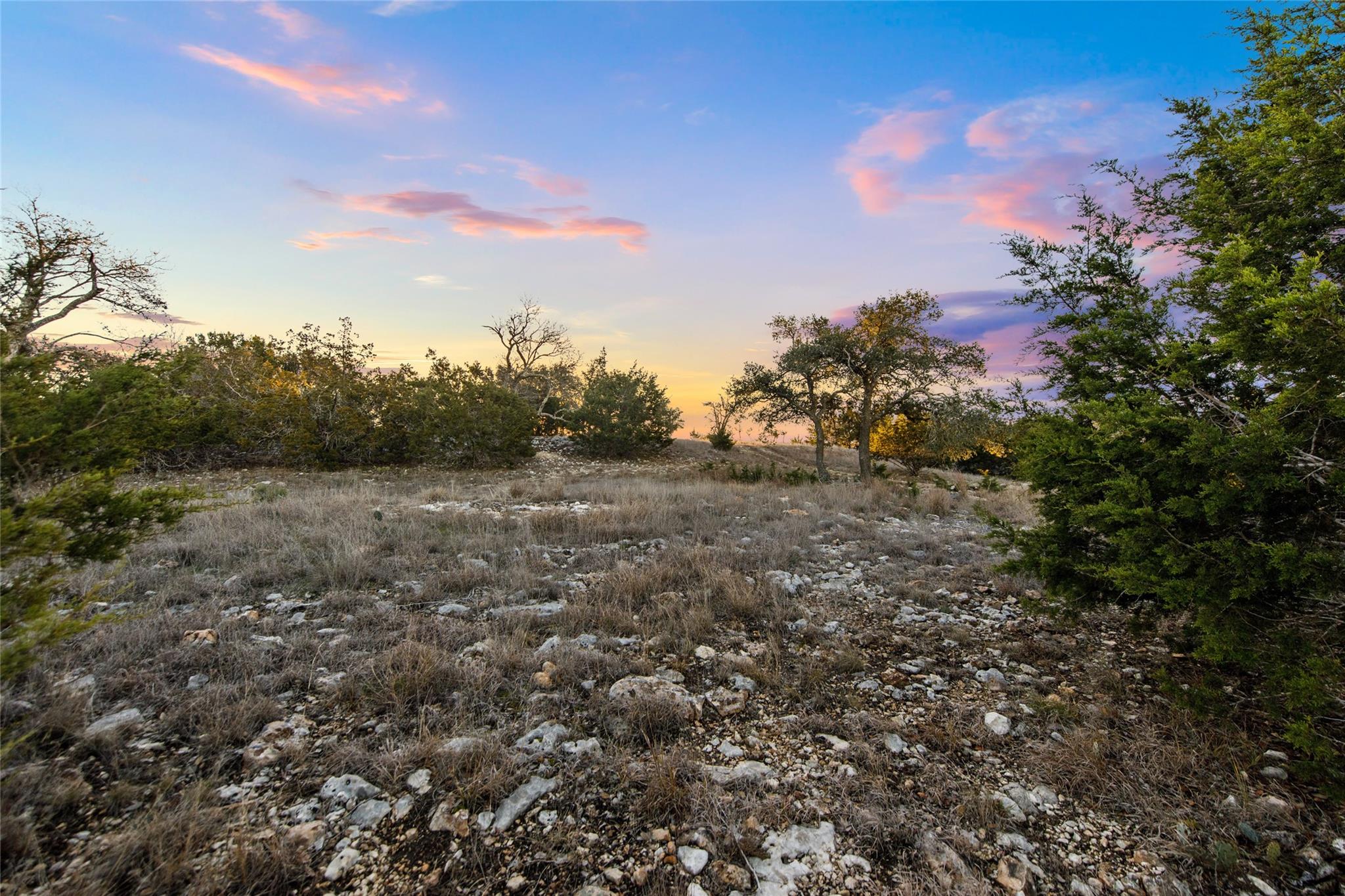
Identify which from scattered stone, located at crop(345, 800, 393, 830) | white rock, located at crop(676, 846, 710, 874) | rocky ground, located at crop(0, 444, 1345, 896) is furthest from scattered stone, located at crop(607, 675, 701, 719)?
scattered stone, located at crop(345, 800, 393, 830)

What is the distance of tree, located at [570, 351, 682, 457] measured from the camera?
1165 inches

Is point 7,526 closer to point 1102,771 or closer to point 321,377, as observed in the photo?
point 1102,771

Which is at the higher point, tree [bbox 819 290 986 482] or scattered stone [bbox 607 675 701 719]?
tree [bbox 819 290 986 482]

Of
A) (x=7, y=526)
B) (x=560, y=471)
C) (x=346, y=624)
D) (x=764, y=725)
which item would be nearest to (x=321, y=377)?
(x=560, y=471)

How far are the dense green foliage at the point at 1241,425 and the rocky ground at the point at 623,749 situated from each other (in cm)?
73

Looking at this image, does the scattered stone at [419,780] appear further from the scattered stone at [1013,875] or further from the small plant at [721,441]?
the small plant at [721,441]

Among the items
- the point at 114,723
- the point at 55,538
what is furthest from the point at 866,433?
the point at 55,538

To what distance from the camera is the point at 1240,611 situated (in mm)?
3146

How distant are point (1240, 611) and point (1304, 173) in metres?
2.76

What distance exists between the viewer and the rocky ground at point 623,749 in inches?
93.2

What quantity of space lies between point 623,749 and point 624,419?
2698cm

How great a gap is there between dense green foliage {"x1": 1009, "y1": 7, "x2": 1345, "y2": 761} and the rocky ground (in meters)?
0.73

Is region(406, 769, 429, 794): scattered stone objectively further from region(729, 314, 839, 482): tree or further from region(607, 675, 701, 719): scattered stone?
region(729, 314, 839, 482): tree

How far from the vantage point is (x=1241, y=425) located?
127 inches
